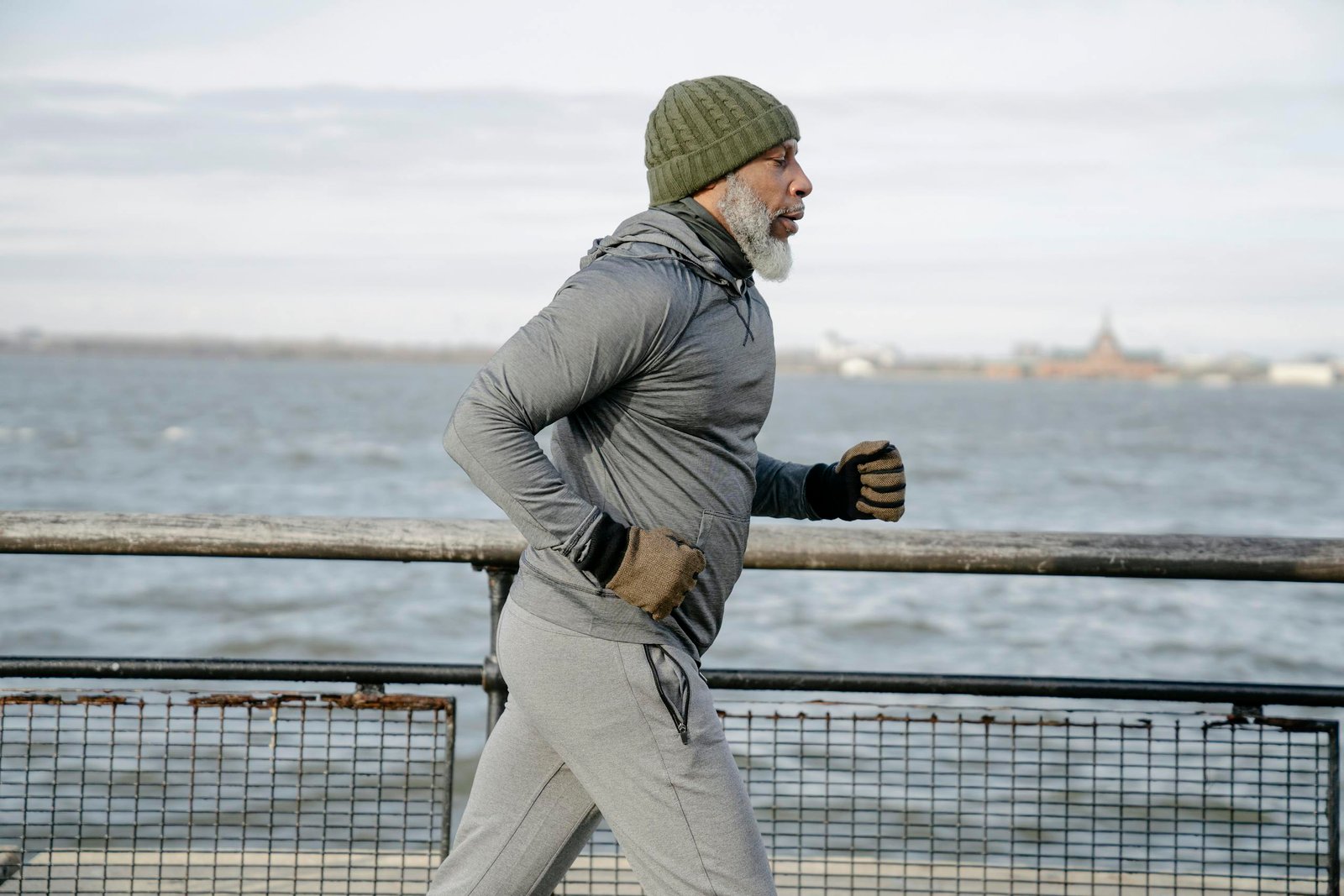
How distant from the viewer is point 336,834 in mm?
6234

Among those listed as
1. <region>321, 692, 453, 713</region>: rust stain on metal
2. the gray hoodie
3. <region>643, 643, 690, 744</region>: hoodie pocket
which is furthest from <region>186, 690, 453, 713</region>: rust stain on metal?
<region>643, 643, 690, 744</region>: hoodie pocket

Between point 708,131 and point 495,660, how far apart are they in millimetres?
1149

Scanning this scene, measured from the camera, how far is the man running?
199 centimetres

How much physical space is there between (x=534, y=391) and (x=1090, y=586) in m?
16.4

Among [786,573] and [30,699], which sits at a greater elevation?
[786,573]

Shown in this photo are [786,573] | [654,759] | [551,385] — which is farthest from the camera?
[786,573]

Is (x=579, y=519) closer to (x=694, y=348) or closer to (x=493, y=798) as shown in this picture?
(x=694, y=348)

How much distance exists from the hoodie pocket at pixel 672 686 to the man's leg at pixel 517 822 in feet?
0.91

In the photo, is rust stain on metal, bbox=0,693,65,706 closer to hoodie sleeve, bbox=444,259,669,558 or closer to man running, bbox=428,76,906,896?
man running, bbox=428,76,906,896

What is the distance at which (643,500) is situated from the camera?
2.15 metres

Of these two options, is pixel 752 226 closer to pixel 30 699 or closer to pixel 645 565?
pixel 645 565

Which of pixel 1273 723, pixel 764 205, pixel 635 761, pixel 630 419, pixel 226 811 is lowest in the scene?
pixel 226 811

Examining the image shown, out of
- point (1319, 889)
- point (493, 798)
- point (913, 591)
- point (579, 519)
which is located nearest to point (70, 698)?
point (493, 798)

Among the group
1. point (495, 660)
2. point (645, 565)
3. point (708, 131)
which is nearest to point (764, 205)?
point (708, 131)
